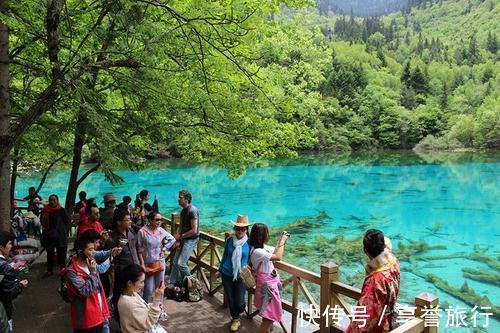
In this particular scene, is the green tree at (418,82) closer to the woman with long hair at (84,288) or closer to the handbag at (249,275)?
the handbag at (249,275)

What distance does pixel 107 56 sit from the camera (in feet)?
19.2

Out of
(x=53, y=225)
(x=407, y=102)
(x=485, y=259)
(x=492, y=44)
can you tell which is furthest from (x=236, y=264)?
(x=492, y=44)

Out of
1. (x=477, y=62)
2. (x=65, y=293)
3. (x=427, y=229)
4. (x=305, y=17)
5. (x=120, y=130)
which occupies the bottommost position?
(x=427, y=229)

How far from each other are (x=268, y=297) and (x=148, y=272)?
1.57 m

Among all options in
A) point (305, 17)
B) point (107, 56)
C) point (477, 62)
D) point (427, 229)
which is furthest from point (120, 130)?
point (477, 62)

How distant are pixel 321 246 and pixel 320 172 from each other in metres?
26.8

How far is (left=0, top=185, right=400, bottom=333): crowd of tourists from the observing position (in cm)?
310

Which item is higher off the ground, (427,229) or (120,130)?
(120,130)

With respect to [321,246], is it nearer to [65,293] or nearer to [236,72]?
[236,72]

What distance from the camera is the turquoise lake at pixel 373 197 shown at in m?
17.5

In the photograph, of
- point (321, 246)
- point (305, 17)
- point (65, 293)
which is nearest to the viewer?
point (65, 293)

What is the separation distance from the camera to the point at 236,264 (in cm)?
497

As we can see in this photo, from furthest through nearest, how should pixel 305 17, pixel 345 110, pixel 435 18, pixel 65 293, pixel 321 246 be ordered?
1. pixel 435 18
2. pixel 345 110
3. pixel 321 246
4. pixel 305 17
5. pixel 65 293

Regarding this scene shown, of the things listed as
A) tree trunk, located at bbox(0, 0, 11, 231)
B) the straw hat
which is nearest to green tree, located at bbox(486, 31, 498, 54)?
the straw hat
